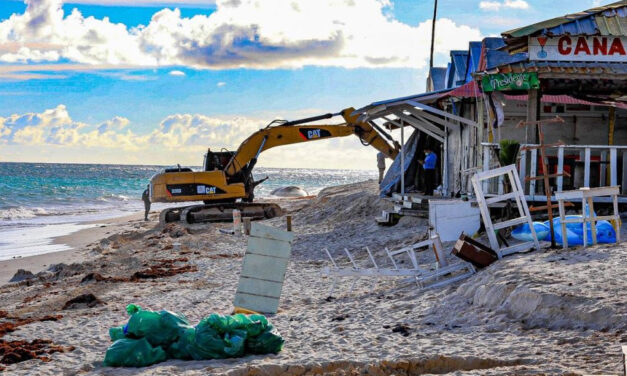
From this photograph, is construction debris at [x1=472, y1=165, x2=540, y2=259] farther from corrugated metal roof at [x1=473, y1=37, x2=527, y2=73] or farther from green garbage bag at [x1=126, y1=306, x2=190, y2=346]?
corrugated metal roof at [x1=473, y1=37, x2=527, y2=73]

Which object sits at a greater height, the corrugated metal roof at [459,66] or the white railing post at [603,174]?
the corrugated metal roof at [459,66]

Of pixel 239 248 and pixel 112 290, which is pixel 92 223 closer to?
pixel 239 248

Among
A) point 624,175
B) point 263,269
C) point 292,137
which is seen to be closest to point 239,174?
point 292,137

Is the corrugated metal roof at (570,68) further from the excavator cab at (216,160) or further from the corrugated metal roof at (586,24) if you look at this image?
the excavator cab at (216,160)

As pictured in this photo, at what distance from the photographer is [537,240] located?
10781 millimetres

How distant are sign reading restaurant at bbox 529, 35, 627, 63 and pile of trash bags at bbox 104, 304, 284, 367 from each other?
25.3 feet

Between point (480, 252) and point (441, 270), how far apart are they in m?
0.57

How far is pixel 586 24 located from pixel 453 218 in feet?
13.3

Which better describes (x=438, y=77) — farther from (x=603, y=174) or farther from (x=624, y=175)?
(x=624, y=175)

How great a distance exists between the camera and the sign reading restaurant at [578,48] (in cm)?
1295

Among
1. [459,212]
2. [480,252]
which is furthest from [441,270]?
[459,212]

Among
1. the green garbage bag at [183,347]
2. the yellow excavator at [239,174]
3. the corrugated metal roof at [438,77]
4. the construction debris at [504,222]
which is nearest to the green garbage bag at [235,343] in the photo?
the green garbage bag at [183,347]

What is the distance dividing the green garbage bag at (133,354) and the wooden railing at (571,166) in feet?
24.7

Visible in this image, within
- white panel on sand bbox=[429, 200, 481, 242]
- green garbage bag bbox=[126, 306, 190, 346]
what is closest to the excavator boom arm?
white panel on sand bbox=[429, 200, 481, 242]
